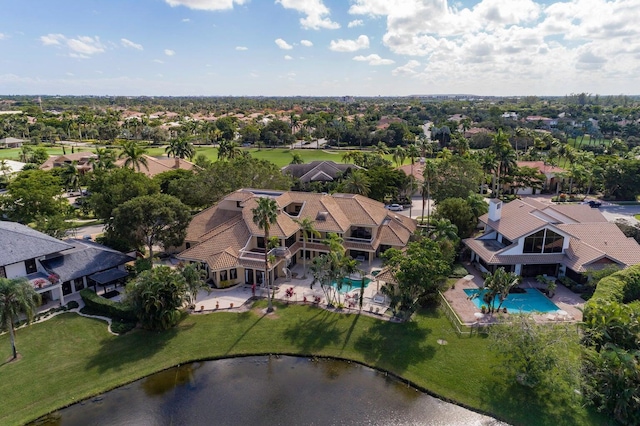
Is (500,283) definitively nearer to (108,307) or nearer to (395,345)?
(395,345)

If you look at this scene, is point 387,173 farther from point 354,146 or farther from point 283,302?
point 354,146

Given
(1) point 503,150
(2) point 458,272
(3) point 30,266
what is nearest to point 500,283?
(2) point 458,272

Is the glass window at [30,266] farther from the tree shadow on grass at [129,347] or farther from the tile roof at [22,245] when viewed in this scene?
the tree shadow on grass at [129,347]

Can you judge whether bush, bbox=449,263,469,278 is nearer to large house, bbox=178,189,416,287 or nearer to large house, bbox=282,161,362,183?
large house, bbox=178,189,416,287

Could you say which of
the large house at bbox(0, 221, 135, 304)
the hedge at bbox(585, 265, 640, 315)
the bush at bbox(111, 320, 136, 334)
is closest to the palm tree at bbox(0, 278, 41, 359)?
the bush at bbox(111, 320, 136, 334)

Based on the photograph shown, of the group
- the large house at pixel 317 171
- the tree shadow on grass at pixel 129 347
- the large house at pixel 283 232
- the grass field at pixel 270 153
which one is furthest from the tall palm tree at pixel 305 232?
the grass field at pixel 270 153

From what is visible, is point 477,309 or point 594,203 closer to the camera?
point 477,309
